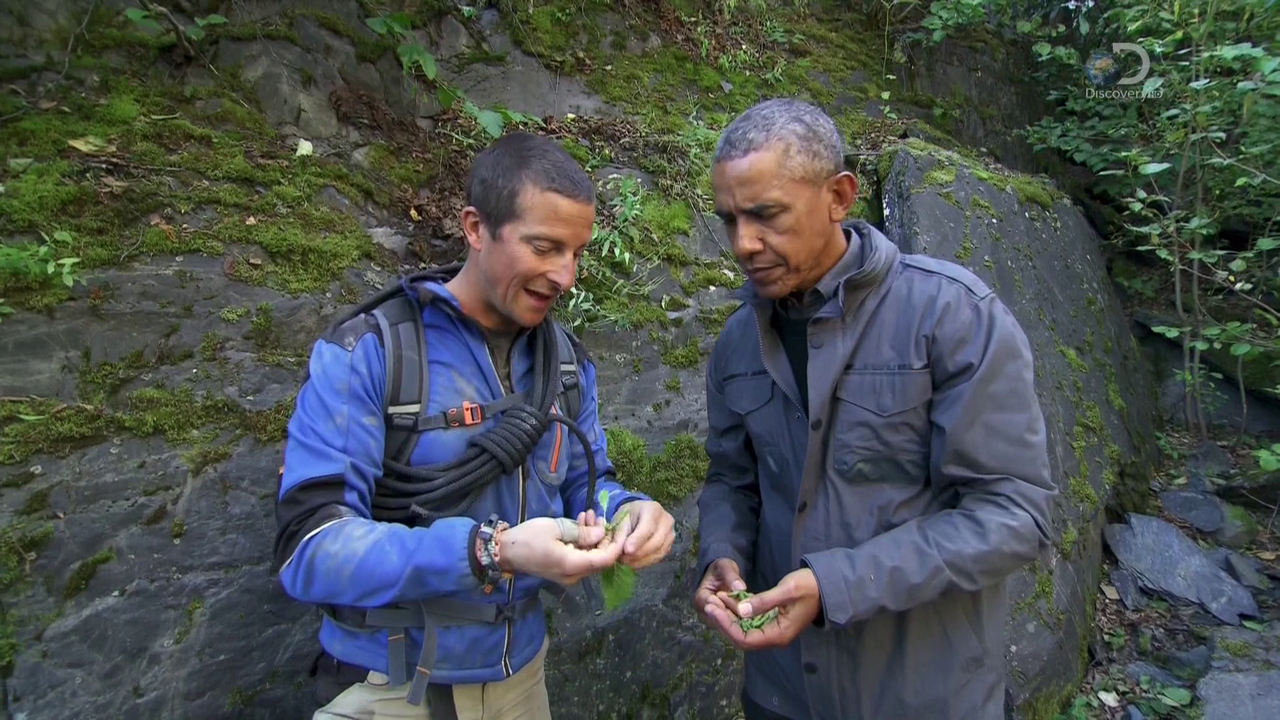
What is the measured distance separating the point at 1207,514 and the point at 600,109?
5.90 meters

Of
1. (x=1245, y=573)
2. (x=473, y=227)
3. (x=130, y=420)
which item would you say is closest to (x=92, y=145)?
(x=130, y=420)

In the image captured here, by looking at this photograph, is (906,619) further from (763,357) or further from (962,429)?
(763,357)

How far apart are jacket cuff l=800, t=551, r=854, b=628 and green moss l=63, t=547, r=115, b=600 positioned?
7.99ft

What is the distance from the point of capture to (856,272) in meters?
2.01

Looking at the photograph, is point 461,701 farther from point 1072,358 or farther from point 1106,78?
point 1106,78

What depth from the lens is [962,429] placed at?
1836 millimetres

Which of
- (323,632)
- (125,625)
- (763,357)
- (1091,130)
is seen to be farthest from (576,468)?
(1091,130)

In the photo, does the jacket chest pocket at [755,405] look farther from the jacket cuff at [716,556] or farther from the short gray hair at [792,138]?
the short gray hair at [792,138]

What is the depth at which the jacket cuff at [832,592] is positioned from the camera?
179 cm

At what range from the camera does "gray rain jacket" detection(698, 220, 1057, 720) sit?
182cm

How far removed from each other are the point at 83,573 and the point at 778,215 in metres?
2.64

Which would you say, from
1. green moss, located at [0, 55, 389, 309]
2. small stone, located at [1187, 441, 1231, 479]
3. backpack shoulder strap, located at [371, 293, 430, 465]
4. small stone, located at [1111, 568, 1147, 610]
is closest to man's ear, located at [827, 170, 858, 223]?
backpack shoulder strap, located at [371, 293, 430, 465]

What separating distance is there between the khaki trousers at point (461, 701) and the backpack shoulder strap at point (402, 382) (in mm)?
670

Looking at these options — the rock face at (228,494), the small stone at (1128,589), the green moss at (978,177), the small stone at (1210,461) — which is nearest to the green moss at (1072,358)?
the rock face at (228,494)
